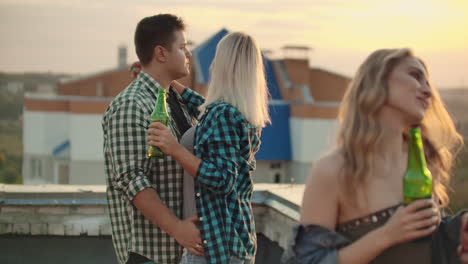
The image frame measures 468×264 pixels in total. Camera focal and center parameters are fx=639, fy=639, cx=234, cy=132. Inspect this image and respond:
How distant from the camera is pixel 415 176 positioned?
1681 millimetres

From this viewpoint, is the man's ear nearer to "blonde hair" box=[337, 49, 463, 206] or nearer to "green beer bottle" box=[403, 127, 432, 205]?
"blonde hair" box=[337, 49, 463, 206]

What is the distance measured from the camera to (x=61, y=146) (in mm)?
39719

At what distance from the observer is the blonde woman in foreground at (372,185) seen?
Result: 1.70m

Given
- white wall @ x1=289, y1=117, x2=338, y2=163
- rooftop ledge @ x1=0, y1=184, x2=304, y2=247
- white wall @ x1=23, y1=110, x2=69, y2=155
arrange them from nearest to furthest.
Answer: rooftop ledge @ x1=0, y1=184, x2=304, y2=247, white wall @ x1=289, y1=117, x2=338, y2=163, white wall @ x1=23, y1=110, x2=69, y2=155

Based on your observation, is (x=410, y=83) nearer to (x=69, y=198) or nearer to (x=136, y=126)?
(x=136, y=126)

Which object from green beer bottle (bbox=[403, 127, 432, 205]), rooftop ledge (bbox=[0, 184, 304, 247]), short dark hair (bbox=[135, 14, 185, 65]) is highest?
short dark hair (bbox=[135, 14, 185, 65])

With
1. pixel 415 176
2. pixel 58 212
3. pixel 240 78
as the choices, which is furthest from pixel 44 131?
pixel 415 176

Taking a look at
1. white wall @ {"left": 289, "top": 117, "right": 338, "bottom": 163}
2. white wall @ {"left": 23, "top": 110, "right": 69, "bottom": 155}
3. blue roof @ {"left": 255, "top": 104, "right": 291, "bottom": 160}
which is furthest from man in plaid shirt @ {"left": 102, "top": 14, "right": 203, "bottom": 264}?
white wall @ {"left": 23, "top": 110, "right": 69, "bottom": 155}

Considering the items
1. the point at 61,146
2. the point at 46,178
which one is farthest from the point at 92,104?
the point at 46,178

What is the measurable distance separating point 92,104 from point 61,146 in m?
5.97

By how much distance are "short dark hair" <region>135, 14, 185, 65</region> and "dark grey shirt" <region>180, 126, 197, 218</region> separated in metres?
0.41

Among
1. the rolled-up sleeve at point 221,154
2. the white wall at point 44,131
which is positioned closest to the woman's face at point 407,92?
the rolled-up sleeve at point 221,154

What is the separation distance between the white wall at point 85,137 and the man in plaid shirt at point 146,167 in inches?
1318

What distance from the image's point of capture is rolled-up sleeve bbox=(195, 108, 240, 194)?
2.23 m
